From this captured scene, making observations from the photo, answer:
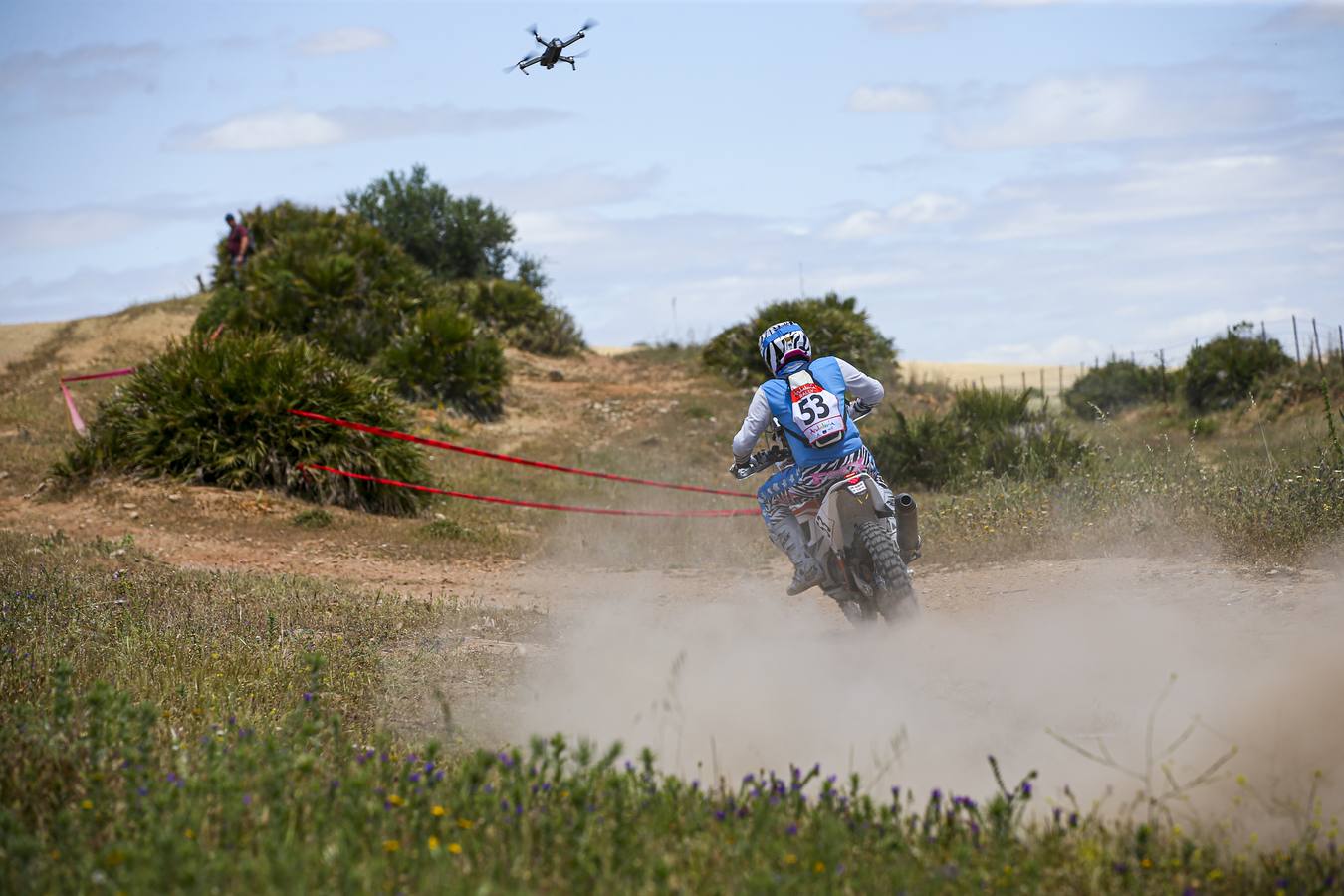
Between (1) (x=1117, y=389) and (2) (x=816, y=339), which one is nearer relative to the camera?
(2) (x=816, y=339)

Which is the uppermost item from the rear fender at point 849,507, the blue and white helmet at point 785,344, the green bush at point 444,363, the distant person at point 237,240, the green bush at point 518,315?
the distant person at point 237,240

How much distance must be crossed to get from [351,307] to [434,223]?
12402 mm

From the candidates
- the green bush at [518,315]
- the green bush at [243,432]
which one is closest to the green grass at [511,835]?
the green bush at [243,432]

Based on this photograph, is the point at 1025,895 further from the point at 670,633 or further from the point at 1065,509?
the point at 1065,509

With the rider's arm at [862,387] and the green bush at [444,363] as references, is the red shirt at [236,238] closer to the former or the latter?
the green bush at [444,363]

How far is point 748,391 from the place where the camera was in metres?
27.4

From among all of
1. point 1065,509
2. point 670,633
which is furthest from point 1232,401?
point 670,633

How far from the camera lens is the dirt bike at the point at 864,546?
793 centimetres

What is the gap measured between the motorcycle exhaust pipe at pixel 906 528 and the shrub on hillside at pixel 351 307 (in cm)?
1704

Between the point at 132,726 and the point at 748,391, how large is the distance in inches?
878

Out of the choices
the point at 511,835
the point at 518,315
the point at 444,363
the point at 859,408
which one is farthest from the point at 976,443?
the point at 518,315

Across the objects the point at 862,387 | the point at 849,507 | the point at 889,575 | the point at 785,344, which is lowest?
the point at 889,575

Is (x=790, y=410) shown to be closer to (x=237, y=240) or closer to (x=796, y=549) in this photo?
(x=796, y=549)

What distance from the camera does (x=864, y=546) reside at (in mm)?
8039
